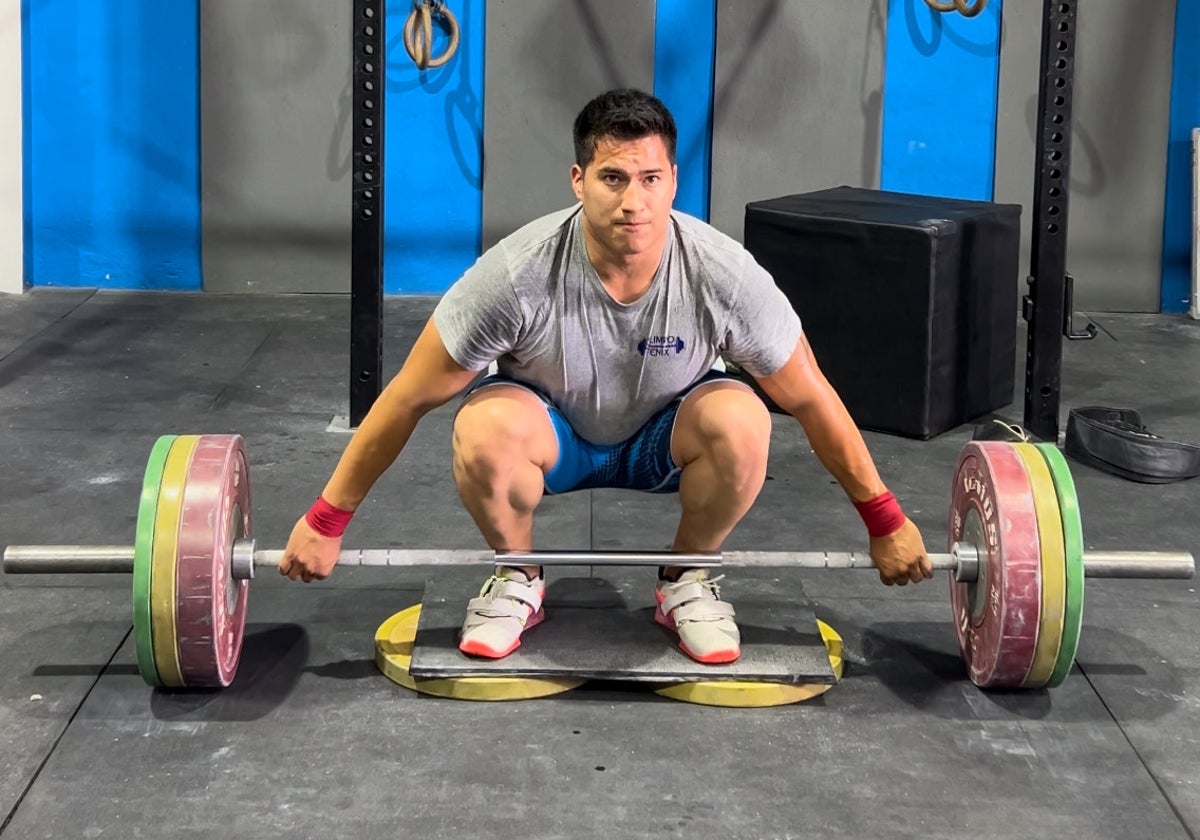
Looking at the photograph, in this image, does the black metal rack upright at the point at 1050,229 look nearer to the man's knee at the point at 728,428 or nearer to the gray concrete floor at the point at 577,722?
the gray concrete floor at the point at 577,722

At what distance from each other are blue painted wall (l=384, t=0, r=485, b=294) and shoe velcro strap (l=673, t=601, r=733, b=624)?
3011 mm

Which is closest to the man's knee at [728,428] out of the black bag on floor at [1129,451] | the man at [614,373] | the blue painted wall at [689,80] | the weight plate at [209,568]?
the man at [614,373]

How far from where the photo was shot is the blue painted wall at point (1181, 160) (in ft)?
16.6

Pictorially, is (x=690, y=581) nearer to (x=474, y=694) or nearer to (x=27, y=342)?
(x=474, y=694)

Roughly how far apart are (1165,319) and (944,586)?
2.73 meters

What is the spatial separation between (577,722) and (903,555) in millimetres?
522

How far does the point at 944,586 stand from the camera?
281cm

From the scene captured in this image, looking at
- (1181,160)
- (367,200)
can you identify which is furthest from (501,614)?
(1181,160)

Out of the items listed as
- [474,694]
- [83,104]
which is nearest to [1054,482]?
[474,694]

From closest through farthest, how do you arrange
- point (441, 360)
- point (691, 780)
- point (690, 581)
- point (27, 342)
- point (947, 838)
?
1. point (947, 838)
2. point (691, 780)
3. point (441, 360)
4. point (690, 581)
5. point (27, 342)

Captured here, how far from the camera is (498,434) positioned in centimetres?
227

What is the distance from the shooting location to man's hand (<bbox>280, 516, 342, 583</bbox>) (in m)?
2.25

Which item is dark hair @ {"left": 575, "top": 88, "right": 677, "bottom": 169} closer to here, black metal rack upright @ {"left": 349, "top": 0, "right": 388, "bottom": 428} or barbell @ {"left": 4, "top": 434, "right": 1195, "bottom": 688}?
barbell @ {"left": 4, "top": 434, "right": 1195, "bottom": 688}

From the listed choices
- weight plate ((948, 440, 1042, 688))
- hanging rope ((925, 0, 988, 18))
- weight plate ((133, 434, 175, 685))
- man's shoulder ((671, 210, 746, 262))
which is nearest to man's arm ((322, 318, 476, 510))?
weight plate ((133, 434, 175, 685))
